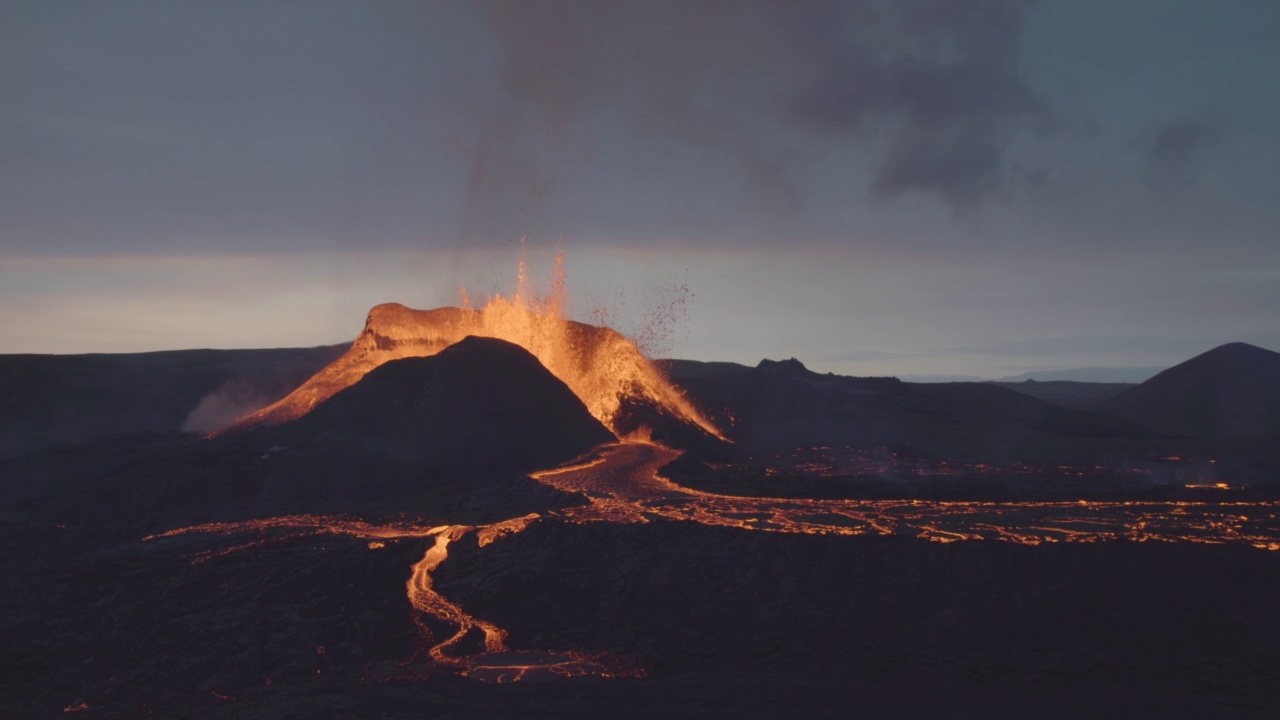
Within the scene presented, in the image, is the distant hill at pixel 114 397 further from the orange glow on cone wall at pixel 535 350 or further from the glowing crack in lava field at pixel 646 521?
the glowing crack in lava field at pixel 646 521

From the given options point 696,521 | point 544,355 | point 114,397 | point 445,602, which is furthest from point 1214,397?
point 114,397

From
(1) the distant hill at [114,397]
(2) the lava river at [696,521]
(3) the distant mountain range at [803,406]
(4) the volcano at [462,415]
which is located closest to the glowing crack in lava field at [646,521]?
(2) the lava river at [696,521]

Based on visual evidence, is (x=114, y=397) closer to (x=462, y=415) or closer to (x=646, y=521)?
(x=462, y=415)

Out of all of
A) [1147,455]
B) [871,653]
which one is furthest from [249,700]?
[1147,455]

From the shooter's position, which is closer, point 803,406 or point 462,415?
point 462,415

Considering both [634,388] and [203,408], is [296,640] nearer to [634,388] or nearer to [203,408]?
[634,388]
